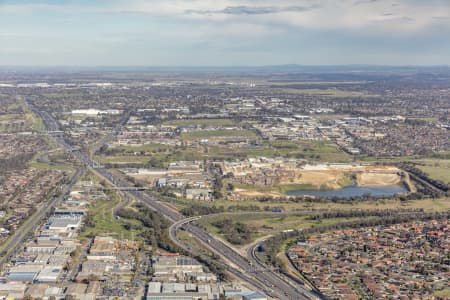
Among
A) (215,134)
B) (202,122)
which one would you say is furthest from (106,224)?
(202,122)

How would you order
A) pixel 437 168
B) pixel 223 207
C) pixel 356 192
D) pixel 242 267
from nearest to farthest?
pixel 242 267 → pixel 223 207 → pixel 356 192 → pixel 437 168

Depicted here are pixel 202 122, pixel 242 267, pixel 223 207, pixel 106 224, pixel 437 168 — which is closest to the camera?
pixel 242 267

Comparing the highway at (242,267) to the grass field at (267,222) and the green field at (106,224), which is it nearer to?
the grass field at (267,222)

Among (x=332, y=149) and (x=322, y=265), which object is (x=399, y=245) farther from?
(x=332, y=149)

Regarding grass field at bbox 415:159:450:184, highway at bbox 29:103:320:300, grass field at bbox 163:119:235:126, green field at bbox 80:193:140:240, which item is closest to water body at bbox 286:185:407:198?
grass field at bbox 415:159:450:184

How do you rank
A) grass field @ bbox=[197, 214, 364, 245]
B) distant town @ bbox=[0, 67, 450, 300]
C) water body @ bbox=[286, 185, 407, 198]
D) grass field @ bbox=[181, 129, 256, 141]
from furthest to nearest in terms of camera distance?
grass field @ bbox=[181, 129, 256, 141], water body @ bbox=[286, 185, 407, 198], grass field @ bbox=[197, 214, 364, 245], distant town @ bbox=[0, 67, 450, 300]

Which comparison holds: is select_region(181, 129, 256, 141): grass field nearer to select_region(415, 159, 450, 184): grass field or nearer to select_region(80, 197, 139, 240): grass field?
select_region(415, 159, 450, 184): grass field

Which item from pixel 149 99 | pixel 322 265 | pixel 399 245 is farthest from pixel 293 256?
pixel 149 99

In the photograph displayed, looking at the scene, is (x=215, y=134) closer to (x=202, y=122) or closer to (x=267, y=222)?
(x=202, y=122)

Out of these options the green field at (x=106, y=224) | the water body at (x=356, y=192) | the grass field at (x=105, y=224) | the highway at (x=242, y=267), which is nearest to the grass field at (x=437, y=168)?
the water body at (x=356, y=192)

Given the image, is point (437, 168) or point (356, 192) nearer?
point (356, 192)
